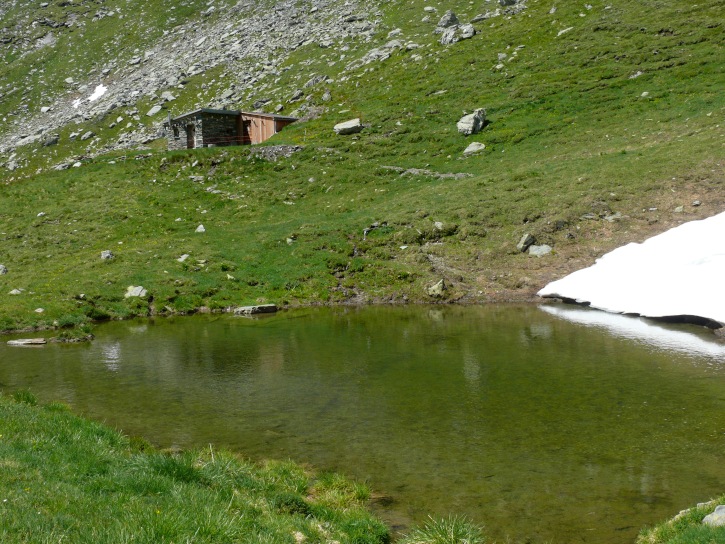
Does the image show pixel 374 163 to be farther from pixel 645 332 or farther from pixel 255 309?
pixel 645 332

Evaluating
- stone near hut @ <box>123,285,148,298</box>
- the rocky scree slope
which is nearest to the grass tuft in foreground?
stone near hut @ <box>123,285,148,298</box>

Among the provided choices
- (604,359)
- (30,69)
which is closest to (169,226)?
(604,359)

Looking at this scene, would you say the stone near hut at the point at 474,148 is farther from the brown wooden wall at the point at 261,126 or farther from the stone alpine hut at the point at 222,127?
the stone alpine hut at the point at 222,127

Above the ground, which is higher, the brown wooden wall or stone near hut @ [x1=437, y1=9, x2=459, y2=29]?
stone near hut @ [x1=437, y1=9, x2=459, y2=29]

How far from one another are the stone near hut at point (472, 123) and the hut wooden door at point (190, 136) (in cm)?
3100

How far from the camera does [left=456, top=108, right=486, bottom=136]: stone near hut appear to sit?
5556cm

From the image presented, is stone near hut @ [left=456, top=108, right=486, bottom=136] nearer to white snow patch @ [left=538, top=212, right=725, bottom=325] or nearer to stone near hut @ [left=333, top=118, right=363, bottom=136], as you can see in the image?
stone near hut @ [left=333, top=118, right=363, bottom=136]

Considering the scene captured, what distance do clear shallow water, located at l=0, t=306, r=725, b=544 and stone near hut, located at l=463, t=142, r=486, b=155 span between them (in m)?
28.4

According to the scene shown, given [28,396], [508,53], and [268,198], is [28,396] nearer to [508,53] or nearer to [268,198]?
[268,198]

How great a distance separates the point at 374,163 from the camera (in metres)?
54.3

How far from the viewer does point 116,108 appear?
9012 cm

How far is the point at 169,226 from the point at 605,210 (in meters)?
31.7

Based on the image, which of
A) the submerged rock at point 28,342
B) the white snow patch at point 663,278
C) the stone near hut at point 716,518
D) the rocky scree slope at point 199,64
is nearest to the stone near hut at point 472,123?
the white snow patch at point 663,278

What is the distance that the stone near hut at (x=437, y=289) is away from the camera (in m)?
33.1
